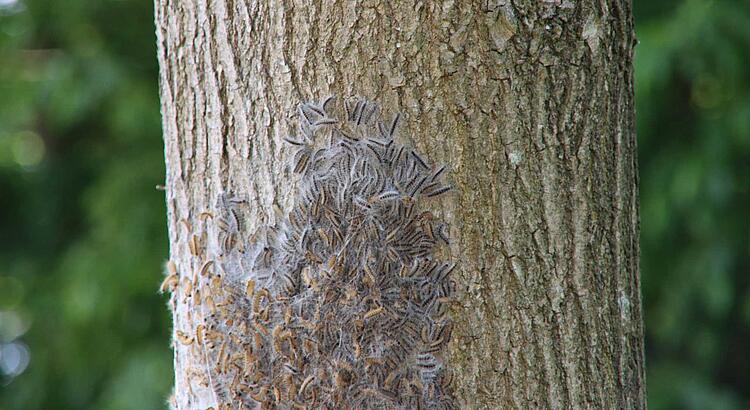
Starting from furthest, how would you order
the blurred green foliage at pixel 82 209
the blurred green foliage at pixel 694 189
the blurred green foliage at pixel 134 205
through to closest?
1. the blurred green foliage at pixel 82 209
2. the blurred green foliage at pixel 134 205
3. the blurred green foliage at pixel 694 189

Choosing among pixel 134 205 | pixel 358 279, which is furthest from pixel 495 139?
pixel 134 205

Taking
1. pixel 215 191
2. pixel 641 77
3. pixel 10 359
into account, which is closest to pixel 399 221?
pixel 215 191

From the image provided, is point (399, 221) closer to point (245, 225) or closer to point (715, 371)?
point (245, 225)

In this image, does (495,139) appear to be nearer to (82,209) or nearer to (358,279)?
(358,279)

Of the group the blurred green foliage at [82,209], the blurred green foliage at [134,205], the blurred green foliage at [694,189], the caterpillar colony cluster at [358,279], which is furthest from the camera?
the blurred green foliage at [82,209]

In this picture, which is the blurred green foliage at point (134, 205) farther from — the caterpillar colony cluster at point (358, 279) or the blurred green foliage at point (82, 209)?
the caterpillar colony cluster at point (358, 279)

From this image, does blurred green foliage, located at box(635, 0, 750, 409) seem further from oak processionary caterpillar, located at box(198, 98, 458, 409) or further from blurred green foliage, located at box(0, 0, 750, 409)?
oak processionary caterpillar, located at box(198, 98, 458, 409)

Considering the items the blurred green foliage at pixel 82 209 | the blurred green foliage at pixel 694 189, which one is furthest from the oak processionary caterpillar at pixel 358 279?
the blurred green foliage at pixel 82 209

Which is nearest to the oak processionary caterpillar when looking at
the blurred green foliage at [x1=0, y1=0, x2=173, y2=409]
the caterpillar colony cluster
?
the caterpillar colony cluster
